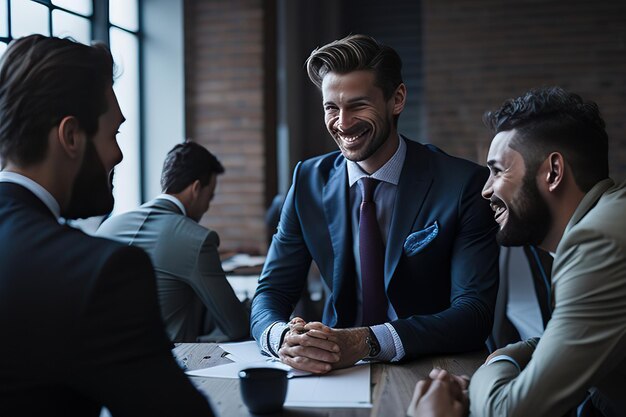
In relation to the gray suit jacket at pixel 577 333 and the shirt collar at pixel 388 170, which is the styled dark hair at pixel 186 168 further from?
the gray suit jacket at pixel 577 333

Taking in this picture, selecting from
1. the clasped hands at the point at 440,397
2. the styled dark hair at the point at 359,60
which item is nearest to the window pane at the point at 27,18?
the styled dark hair at the point at 359,60

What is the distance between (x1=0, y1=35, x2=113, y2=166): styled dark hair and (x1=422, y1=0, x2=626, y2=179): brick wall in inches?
201

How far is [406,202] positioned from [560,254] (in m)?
0.71

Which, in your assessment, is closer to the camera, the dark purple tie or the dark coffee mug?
the dark coffee mug

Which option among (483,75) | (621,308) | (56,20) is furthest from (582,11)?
(621,308)

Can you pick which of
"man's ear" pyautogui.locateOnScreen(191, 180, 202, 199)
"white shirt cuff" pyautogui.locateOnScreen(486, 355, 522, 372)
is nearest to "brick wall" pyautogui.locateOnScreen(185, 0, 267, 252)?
"man's ear" pyautogui.locateOnScreen(191, 180, 202, 199)

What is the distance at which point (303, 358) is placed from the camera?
152 centimetres

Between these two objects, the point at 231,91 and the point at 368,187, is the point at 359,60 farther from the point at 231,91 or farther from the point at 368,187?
the point at 231,91

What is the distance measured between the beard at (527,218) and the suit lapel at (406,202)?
0.38 m

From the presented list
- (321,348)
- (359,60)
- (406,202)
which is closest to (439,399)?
(321,348)

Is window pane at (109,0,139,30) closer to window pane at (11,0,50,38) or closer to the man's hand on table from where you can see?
window pane at (11,0,50,38)

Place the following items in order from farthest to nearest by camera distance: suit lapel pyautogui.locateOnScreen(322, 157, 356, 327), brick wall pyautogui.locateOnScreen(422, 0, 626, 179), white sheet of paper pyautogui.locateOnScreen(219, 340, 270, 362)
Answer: brick wall pyautogui.locateOnScreen(422, 0, 626, 179) → suit lapel pyautogui.locateOnScreen(322, 157, 356, 327) → white sheet of paper pyautogui.locateOnScreen(219, 340, 270, 362)

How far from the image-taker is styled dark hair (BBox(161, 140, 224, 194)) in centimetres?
314

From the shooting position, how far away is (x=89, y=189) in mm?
1190
